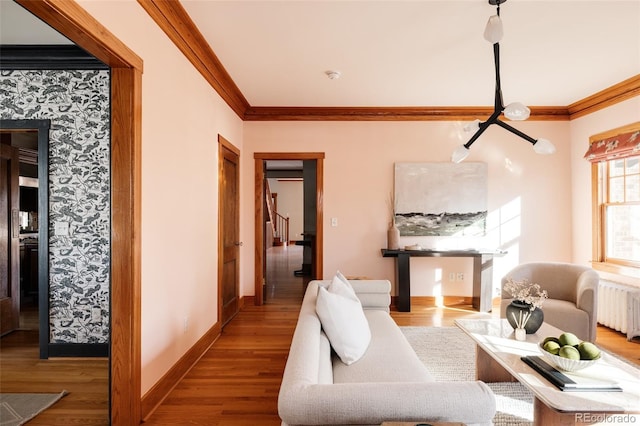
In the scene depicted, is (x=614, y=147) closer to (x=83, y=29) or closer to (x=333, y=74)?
(x=333, y=74)

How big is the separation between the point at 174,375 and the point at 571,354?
267cm

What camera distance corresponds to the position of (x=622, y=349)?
11.1 ft

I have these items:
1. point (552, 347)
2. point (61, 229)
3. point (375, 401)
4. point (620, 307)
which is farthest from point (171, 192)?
point (620, 307)

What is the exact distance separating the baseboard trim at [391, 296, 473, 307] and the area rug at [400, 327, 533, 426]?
991mm

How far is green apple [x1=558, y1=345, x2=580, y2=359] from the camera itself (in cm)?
178

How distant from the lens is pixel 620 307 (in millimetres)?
3748

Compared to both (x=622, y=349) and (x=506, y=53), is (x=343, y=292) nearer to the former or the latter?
(x=506, y=53)

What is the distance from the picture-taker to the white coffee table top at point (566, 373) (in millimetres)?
1537

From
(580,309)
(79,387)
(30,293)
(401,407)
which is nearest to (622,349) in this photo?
(580,309)

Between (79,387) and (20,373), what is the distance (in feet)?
2.20

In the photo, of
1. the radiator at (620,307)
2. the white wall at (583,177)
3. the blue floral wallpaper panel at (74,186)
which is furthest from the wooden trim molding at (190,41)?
the radiator at (620,307)

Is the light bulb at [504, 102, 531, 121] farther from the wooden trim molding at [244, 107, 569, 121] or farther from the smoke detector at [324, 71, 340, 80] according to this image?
the wooden trim molding at [244, 107, 569, 121]

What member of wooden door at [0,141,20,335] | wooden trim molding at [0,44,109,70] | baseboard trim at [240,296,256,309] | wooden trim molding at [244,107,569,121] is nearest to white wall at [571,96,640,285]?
wooden trim molding at [244,107,569,121]

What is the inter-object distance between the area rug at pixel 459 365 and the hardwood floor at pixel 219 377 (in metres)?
0.43
